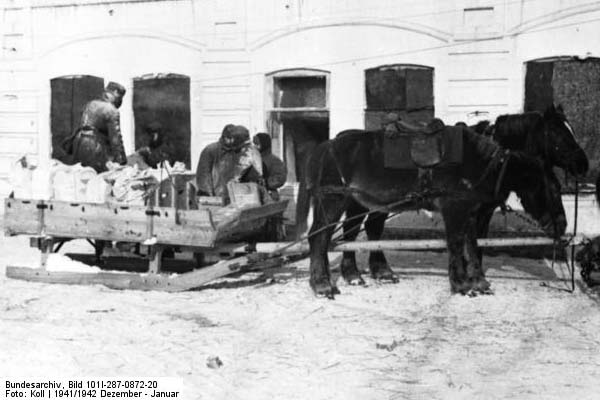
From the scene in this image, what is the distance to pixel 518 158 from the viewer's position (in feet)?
25.6

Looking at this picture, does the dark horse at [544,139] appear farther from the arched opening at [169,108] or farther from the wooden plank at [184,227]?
the arched opening at [169,108]

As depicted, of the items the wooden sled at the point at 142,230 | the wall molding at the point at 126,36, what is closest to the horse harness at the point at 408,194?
the wooden sled at the point at 142,230

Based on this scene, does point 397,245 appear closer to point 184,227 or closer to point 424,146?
point 424,146

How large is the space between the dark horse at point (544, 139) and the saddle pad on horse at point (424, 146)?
80 cm


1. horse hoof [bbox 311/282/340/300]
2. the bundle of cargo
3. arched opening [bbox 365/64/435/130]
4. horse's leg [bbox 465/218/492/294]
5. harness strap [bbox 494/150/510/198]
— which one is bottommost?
horse hoof [bbox 311/282/340/300]

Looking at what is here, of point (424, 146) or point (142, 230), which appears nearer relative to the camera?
point (424, 146)

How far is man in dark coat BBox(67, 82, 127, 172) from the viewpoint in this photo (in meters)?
9.02

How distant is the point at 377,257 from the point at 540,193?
6.20ft

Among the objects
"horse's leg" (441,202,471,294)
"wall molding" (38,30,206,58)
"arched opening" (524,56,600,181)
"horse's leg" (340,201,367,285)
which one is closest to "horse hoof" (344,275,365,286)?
"horse's leg" (340,201,367,285)

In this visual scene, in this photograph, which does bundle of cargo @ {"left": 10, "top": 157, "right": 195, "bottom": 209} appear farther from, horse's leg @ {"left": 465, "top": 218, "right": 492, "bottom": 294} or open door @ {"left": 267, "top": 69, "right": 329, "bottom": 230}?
open door @ {"left": 267, "top": 69, "right": 329, "bottom": 230}

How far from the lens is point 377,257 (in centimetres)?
884

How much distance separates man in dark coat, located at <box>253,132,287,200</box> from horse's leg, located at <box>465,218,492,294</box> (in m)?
2.44

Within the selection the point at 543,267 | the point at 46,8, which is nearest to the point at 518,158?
the point at 543,267

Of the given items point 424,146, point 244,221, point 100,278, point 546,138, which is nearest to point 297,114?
point 244,221
